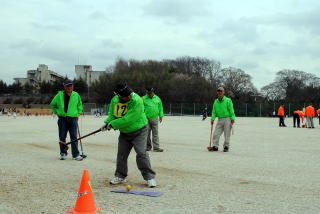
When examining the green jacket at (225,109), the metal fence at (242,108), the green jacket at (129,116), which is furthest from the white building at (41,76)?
the green jacket at (129,116)

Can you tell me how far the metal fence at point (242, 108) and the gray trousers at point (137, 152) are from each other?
52.0 m

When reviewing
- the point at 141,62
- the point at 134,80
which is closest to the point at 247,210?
the point at 134,80

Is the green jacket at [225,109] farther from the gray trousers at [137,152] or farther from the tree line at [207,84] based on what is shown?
the tree line at [207,84]

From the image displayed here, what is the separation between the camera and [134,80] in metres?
84.8

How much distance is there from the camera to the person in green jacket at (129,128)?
Result: 662 cm

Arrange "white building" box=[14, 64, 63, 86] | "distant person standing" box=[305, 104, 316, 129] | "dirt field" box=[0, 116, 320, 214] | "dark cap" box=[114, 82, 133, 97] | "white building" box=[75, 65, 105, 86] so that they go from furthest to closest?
"white building" box=[14, 64, 63, 86]
"white building" box=[75, 65, 105, 86]
"distant person standing" box=[305, 104, 316, 129]
"dark cap" box=[114, 82, 133, 97]
"dirt field" box=[0, 116, 320, 214]

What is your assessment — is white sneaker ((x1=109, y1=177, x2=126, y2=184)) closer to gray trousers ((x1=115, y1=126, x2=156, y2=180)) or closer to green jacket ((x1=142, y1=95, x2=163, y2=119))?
gray trousers ((x1=115, y1=126, x2=156, y2=180))

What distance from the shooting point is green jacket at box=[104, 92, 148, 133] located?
6.64 m

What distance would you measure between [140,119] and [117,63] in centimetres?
9538

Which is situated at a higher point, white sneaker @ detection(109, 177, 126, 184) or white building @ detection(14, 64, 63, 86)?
white building @ detection(14, 64, 63, 86)

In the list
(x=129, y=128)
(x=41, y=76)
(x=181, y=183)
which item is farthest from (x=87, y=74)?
(x=181, y=183)

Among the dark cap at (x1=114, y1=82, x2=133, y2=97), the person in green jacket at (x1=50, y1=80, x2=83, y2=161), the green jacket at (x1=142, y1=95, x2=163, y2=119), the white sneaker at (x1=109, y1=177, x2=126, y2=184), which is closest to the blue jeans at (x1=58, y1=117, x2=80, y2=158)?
the person in green jacket at (x1=50, y1=80, x2=83, y2=161)

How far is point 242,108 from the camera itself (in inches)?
2630

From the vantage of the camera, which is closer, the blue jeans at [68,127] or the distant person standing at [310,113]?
the blue jeans at [68,127]
